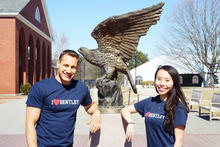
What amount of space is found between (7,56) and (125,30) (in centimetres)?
1523

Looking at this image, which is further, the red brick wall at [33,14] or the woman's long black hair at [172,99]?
the red brick wall at [33,14]

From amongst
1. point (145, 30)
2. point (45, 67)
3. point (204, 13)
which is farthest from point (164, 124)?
point (204, 13)

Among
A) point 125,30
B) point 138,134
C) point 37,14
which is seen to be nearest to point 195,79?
point 37,14

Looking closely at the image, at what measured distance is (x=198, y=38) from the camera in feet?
94.8

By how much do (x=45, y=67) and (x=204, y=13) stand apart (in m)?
22.1

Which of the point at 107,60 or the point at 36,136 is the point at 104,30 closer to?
the point at 107,60

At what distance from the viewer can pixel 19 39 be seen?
65.2 feet

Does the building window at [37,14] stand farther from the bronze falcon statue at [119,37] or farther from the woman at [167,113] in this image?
the woman at [167,113]

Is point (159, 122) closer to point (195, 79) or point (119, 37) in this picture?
point (119, 37)

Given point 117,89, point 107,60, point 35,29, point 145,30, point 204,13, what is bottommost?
point 117,89

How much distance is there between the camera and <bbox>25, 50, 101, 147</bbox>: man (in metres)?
1.96

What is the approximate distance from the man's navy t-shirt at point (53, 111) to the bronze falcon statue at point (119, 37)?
88.3 inches

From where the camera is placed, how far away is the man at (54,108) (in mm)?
1964

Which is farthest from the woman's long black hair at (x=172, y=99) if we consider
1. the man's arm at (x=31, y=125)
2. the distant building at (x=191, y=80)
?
the distant building at (x=191, y=80)
